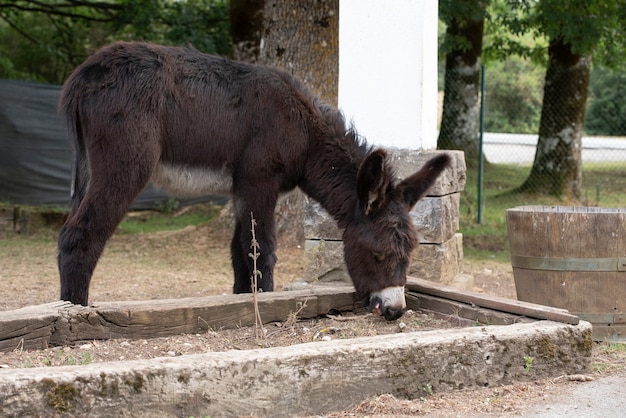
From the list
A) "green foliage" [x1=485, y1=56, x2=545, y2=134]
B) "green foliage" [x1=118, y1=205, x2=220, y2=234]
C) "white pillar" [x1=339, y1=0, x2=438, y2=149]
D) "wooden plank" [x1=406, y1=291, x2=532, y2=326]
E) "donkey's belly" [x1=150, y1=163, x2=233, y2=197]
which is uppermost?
"green foliage" [x1=485, y1=56, x2=545, y2=134]

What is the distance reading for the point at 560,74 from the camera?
1498 centimetres

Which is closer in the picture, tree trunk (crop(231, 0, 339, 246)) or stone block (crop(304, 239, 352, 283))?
stone block (crop(304, 239, 352, 283))

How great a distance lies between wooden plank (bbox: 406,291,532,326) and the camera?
4973mm

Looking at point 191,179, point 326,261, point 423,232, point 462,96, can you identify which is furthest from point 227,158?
point 462,96

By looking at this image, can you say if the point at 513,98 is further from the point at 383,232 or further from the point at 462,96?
the point at 383,232

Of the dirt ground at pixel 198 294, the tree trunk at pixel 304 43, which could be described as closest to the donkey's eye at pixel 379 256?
the dirt ground at pixel 198 294

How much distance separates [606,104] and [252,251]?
2723cm

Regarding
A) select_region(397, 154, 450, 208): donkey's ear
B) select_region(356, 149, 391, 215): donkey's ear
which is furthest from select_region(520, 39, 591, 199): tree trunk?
select_region(356, 149, 391, 215): donkey's ear

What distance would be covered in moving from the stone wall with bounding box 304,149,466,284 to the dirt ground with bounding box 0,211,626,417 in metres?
1.08

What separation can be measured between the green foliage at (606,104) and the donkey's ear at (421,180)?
25.7 m

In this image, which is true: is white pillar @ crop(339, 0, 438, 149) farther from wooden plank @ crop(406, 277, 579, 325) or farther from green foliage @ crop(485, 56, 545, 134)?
green foliage @ crop(485, 56, 545, 134)

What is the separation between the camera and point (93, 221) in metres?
4.95

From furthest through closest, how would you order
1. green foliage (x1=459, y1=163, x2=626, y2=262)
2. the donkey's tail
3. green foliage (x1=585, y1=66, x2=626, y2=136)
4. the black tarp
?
green foliage (x1=585, y1=66, x2=626, y2=136) → the black tarp → green foliage (x1=459, y1=163, x2=626, y2=262) → the donkey's tail

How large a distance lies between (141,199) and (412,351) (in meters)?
10.9
